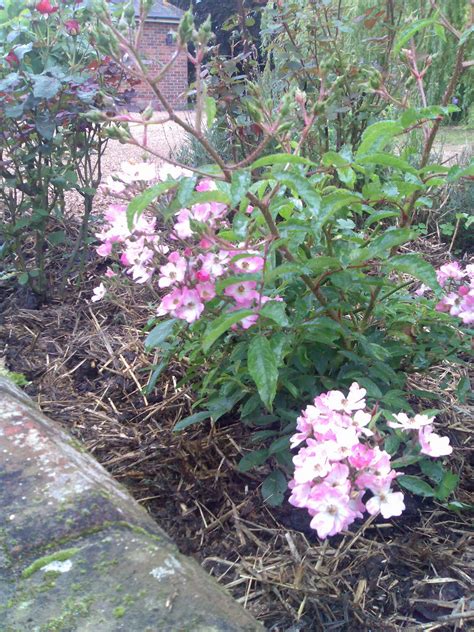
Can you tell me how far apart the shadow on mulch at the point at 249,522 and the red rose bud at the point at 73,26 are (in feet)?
4.47

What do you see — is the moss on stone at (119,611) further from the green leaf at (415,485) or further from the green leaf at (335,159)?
the green leaf at (335,159)

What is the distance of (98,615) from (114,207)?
3.02ft

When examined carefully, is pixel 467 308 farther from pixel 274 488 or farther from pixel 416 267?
pixel 274 488

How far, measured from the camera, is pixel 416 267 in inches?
52.1

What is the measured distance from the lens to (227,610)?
3.09 feet

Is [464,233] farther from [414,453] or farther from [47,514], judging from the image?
[47,514]

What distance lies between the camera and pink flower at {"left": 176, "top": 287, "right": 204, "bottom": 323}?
135cm

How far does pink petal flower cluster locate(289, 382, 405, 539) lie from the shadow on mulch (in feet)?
0.95

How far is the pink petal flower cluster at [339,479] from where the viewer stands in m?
1.07

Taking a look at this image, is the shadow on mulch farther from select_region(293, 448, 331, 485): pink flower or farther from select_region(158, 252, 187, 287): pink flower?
Result: select_region(158, 252, 187, 287): pink flower

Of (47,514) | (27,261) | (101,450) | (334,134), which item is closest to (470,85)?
(334,134)

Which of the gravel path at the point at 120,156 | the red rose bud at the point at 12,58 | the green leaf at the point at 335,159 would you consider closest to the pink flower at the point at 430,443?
the green leaf at the point at 335,159

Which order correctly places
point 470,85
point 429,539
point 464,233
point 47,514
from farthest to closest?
point 470,85
point 464,233
point 429,539
point 47,514

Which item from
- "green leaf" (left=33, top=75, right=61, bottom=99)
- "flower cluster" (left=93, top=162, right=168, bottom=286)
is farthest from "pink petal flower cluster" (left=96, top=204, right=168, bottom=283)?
"green leaf" (left=33, top=75, right=61, bottom=99)
